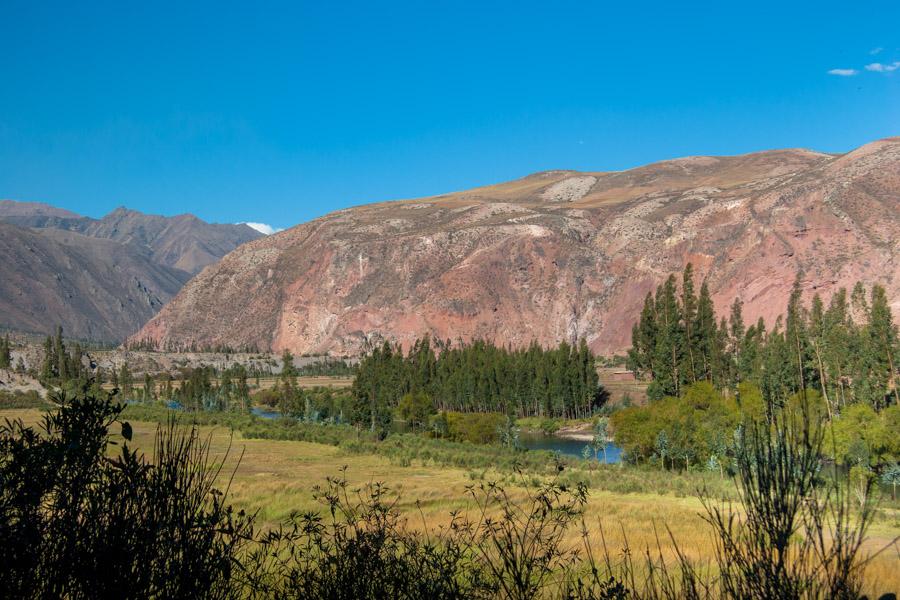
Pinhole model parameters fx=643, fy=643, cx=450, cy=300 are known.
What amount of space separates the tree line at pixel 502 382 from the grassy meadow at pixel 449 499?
37.7m

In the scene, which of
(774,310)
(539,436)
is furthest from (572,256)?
(539,436)

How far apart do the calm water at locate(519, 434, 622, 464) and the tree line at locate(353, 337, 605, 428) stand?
1149 centimetres

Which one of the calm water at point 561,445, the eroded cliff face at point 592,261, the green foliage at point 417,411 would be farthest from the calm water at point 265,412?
the eroded cliff face at point 592,261

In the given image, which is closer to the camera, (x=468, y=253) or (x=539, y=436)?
(x=539, y=436)

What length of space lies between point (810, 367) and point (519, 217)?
127105 mm

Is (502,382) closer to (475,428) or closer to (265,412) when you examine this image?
(475,428)

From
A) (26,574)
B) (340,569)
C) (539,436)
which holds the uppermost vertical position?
(26,574)

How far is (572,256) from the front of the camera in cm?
16862

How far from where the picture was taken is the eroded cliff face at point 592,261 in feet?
420

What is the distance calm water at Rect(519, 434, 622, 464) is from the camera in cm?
6333

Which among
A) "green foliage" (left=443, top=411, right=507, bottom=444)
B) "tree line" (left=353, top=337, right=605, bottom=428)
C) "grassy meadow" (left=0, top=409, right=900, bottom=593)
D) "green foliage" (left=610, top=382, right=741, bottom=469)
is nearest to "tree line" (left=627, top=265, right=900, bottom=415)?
"green foliage" (left=610, top=382, right=741, bottom=469)

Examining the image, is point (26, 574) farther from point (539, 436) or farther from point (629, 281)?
point (629, 281)

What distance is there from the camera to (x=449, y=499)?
27453 mm

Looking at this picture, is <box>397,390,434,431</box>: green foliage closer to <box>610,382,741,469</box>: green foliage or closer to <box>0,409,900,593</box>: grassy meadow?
Result: <box>610,382,741,469</box>: green foliage
